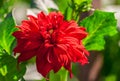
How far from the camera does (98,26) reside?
1.49 metres

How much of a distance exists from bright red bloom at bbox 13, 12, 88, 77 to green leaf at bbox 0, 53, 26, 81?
99 mm

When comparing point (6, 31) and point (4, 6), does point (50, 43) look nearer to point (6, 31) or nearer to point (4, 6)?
point (6, 31)

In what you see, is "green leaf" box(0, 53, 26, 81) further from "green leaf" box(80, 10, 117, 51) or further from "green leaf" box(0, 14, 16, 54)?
"green leaf" box(80, 10, 117, 51)

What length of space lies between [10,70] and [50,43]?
17 centimetres

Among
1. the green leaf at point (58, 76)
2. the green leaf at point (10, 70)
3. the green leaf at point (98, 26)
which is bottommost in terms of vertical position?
the green leaf at point (58, 76)

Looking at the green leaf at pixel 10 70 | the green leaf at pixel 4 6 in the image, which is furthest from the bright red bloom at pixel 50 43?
the green leaf at pixel 4 6

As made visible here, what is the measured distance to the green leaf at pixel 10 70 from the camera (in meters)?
1.38

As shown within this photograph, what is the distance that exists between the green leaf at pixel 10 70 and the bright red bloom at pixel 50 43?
0.32 ft

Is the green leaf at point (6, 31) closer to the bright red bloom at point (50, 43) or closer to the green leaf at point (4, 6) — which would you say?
the bright red bloom at point (50, 43)

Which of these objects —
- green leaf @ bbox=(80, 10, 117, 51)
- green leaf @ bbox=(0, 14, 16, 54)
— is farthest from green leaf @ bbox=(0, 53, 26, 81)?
green leaf @ bbox=(80, 10, 117, 51)

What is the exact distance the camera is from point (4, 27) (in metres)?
1.44

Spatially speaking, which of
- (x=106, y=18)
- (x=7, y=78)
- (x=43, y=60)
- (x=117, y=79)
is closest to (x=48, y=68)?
(x=43, y=60)

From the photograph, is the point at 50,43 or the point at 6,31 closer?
the point at 50,43

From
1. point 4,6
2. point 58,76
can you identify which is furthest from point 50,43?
point 4,6
